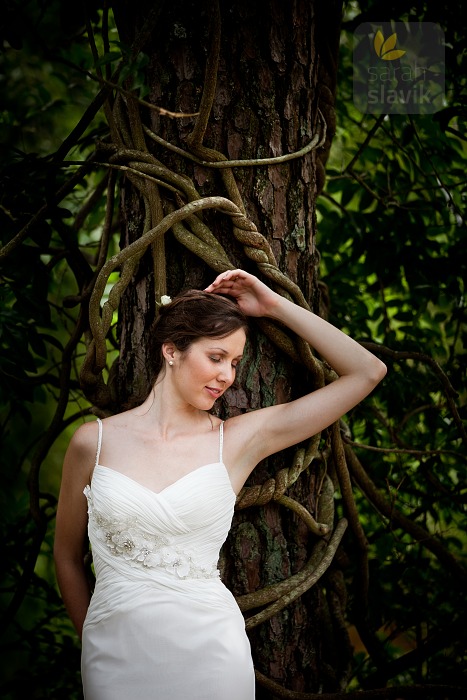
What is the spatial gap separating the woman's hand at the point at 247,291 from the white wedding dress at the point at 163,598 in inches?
18.0

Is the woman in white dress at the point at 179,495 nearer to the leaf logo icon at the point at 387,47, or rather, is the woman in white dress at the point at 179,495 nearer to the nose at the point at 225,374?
the nose at the point at 225,374

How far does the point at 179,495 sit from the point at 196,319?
1.55 feet

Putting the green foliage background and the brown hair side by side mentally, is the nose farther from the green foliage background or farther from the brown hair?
the green foliage background

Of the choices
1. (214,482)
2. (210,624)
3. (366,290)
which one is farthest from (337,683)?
(366,290)

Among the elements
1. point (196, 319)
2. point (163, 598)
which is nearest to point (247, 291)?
point (196, 319)

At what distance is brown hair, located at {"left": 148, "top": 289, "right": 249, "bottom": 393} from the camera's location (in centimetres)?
193

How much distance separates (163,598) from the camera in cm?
182

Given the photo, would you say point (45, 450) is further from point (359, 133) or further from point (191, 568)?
point (359, 133)

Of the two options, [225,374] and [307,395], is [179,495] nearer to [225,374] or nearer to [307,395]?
[225,374]

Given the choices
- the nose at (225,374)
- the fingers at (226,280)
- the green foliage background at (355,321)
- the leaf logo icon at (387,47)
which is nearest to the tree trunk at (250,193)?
the fingers at (226,280)

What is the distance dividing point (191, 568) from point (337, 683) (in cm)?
81

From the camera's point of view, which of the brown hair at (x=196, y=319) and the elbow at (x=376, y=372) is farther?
the elbow at (x=376, y=372)

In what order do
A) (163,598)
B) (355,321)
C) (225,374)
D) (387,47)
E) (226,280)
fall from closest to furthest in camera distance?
1. (163,598)
2. (225,374)
3. (226,280)
4. (387,47)
5. (355,321)

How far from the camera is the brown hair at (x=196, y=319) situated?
1930 mm
